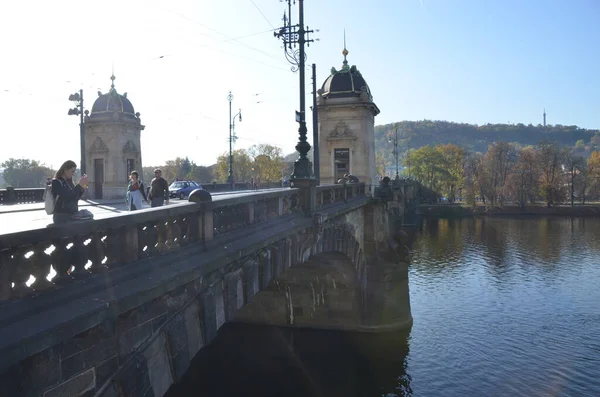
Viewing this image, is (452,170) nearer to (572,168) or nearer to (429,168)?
(429,168)

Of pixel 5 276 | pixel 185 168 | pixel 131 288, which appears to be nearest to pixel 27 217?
pixel 131 288

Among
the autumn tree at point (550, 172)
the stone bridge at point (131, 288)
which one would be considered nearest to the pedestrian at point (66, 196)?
the stone bridge at point (131, 288)

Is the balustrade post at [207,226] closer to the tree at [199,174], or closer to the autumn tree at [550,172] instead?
the autumn tree at [550,172]

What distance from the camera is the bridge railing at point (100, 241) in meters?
3.95

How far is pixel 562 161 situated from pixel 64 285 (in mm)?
89747

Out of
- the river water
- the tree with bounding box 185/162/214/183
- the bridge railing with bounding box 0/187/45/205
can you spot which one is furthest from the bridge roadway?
Result: the tree with bounding box 185/162/214/183

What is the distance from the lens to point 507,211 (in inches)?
2945

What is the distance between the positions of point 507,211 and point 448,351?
200 feet

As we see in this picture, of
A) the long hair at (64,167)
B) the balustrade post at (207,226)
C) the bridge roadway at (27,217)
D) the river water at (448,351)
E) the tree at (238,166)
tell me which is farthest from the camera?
the tree at (238,166)

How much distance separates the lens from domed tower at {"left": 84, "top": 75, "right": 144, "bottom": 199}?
29.8m

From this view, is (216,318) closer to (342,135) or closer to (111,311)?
(111,311)

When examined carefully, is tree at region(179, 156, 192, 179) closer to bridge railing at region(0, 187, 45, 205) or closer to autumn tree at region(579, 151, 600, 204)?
autumn tree at region(579, 151, 600, 204)

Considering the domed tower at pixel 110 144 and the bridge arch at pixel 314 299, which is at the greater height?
the domed tower at pixel 110 144

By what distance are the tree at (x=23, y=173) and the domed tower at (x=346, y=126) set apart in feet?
172
